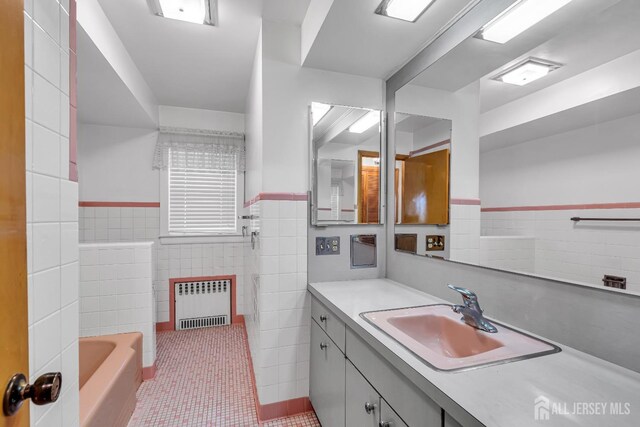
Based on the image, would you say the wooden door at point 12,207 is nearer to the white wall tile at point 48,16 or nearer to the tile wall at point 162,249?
the white wall tile at point 48,16

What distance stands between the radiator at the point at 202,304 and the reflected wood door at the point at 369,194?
6.88ft

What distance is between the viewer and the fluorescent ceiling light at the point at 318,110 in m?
1.85

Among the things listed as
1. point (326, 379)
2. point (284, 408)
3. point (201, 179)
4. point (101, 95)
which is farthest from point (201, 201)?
point (326, 379)

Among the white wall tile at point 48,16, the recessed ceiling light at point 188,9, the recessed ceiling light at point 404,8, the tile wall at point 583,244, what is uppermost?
the recessed ceiling light at point 188,9

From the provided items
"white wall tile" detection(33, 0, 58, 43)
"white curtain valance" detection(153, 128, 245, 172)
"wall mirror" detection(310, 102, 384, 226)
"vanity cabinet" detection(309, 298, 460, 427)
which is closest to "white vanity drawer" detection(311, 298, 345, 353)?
"vanity cabinet" detection(309, 298, 460, 427)

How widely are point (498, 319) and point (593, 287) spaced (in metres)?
0.38

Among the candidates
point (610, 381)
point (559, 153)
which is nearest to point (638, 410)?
point (610, 381)

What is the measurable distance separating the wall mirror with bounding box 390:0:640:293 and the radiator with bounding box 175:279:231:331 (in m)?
2.55

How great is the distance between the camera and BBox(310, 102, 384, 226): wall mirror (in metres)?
1.87

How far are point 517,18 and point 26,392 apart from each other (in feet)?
6.25

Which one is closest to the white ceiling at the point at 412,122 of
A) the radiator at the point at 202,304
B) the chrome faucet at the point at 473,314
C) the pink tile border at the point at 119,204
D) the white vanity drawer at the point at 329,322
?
the chrome faucet at the point at 473,314

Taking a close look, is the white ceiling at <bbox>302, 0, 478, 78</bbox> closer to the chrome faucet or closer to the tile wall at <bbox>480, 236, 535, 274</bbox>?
the tile wall at <bbox>480, 236, 535, 274</bbox>

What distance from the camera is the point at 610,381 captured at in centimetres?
79

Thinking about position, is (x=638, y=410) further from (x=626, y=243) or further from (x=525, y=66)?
(x=525, y=66)
